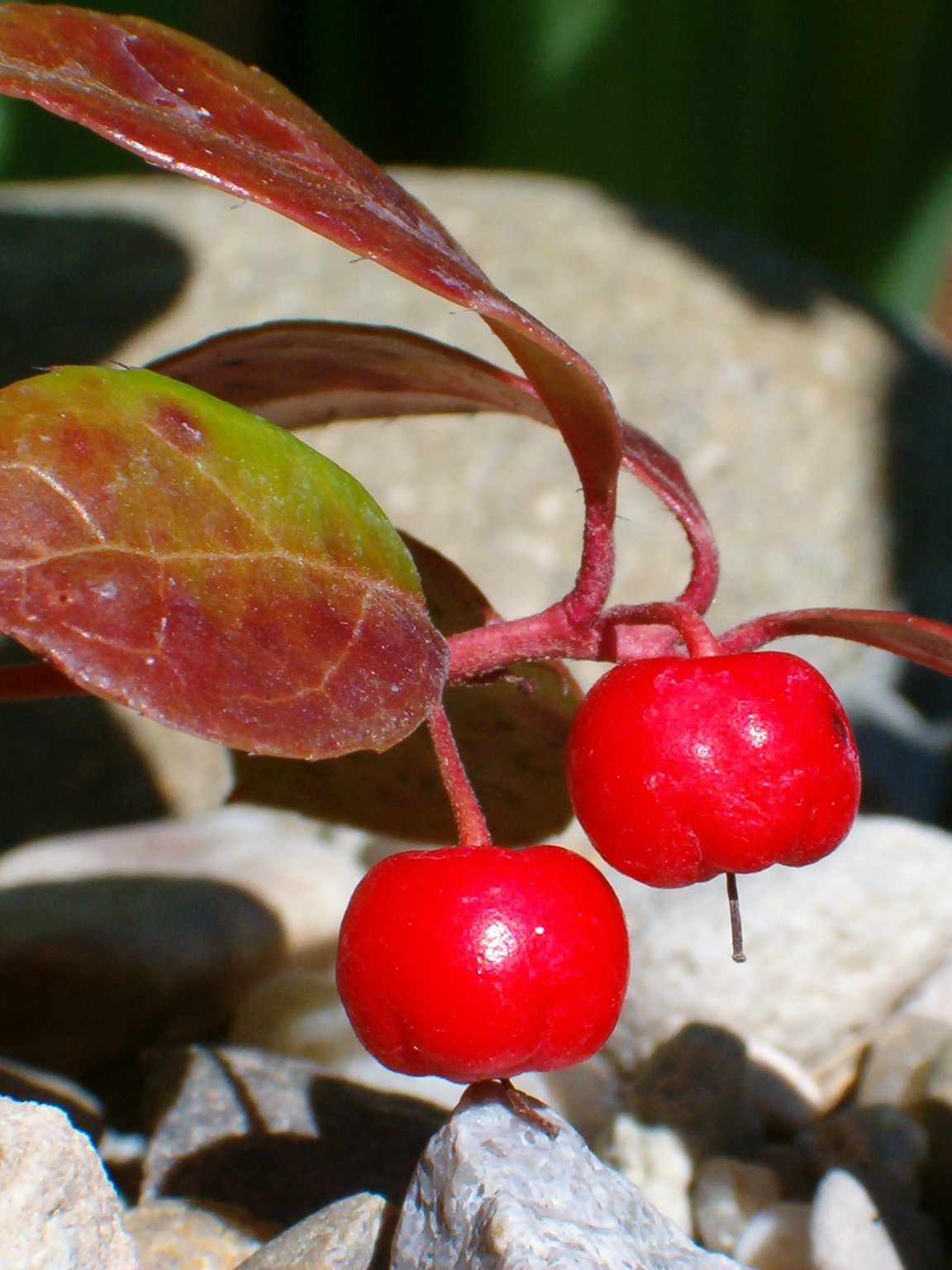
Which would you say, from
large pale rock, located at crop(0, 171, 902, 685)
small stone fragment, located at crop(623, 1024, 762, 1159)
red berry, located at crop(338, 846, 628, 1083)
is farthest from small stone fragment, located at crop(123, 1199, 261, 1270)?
large pale rock, located at crop(0, 171, 902, 685)

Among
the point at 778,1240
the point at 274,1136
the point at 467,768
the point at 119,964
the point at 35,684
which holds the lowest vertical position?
the point at 119,964

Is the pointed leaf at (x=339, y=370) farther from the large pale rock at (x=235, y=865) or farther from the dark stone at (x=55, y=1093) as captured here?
the large pale rock at (x=235, y=865)

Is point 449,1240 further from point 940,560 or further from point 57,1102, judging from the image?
point 940,560

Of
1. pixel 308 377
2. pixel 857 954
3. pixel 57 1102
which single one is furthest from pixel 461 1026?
pixel 857 954

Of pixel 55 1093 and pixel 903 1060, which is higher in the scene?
pixel 903 1060

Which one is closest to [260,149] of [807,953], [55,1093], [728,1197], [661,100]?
[55,1093]

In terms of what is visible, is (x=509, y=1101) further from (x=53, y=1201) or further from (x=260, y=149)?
(x=260, y=149)
